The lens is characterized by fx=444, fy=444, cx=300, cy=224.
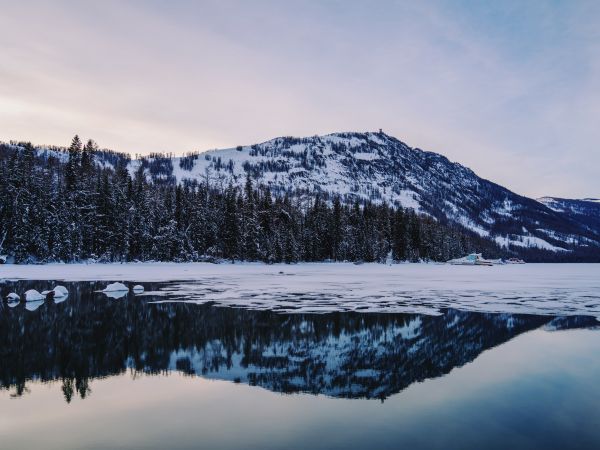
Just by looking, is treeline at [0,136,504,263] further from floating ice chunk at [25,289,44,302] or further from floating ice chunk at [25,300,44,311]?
floating ice chunk at [25,300,44,311]

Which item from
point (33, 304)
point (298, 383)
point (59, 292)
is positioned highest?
point (59, 292)

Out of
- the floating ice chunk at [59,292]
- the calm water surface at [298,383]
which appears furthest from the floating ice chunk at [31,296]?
the calm water surface at [298,383]

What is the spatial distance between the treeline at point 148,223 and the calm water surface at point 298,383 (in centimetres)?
6494

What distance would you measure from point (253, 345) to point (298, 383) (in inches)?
191

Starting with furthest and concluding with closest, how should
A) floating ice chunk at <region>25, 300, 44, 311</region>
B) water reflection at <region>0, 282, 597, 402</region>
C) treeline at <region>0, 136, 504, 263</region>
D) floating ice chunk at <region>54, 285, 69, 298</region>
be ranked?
treeline at <region>0, 136, 504, 263</region>, floating ice chunk at <region>54, 285, 69, 298</region>, floating ice chunk at <region>25, 300, 44, 311</region>, water reflection at <region>0, 282, 597, 402</region>

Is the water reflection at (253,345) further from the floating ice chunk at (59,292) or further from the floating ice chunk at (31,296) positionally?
the floating ice chunk at (59,292)

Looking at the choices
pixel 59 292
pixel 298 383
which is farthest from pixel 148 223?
Result: pixel 298 383

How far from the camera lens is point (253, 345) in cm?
1652

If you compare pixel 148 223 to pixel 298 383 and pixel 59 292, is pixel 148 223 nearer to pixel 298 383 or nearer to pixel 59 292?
pixel 59 292

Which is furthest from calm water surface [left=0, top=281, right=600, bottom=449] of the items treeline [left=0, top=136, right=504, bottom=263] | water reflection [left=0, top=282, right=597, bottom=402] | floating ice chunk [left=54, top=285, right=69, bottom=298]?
treeline [left=0, top=136, right=504, bottom=263]

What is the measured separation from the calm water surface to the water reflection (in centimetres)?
8

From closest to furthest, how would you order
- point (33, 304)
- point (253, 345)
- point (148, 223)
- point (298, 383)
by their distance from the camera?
1. point (298, 383)
2. point (253, 345)
3. point (33, 304)
4. point (148, 223)

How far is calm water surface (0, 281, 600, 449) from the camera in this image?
8523mm

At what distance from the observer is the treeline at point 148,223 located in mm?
77875
